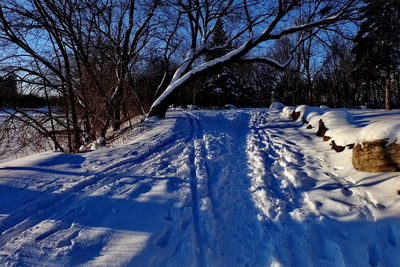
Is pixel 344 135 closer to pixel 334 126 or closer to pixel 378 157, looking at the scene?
pixel 334 126

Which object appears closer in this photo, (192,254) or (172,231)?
(192,254)

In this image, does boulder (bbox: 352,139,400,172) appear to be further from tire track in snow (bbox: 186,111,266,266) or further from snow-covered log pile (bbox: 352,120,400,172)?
tire track in snow (bbox: 186,111,266,266)

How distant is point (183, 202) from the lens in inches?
121

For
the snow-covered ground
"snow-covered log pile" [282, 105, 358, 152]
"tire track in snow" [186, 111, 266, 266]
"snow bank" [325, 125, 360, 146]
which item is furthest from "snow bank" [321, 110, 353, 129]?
"tire track in snow" [186, 111, 266, 266]

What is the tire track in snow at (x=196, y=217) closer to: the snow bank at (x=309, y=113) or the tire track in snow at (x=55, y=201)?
the tire track in snow at (x=55, y=201)

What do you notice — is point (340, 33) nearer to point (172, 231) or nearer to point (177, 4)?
point (177, 4)

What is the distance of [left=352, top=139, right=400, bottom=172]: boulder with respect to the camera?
10.5 ft

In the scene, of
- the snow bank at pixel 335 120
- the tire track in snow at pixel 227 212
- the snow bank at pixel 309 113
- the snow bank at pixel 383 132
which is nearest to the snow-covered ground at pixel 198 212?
the tire track in snow at pixel 227 212

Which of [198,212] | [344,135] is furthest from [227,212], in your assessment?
[344,135]

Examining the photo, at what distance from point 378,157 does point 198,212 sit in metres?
2.77

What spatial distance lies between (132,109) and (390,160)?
7.77 m

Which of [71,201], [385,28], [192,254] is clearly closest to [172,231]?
[192,254]

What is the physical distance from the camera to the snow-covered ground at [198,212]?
7.02 feet

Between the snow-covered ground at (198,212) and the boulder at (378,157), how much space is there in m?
0.12
